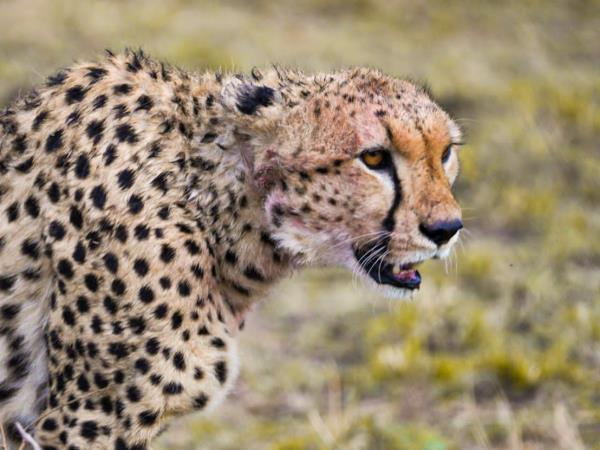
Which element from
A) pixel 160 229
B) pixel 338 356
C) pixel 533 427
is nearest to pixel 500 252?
pixel 338 356

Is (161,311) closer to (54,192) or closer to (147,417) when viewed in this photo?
(147,417)

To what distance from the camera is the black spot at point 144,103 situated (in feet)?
12.2

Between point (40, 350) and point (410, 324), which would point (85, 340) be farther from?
point (410, 324)

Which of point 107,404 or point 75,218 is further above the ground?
point 75,218

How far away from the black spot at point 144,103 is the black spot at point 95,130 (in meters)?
0.12

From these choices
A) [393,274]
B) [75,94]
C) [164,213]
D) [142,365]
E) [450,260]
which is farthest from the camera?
[450,260]

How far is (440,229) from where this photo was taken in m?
3.46

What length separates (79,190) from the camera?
142 inches

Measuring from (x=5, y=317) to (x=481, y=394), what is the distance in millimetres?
2510

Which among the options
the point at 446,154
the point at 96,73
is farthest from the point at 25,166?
the point at 446,154

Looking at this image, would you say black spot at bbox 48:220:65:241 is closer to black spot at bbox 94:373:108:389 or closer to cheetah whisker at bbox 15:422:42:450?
black spot at bbox 94:373:108:389

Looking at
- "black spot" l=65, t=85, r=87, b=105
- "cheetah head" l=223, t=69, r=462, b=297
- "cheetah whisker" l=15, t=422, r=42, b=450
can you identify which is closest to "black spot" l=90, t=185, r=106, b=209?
"black spot" l=65, t=85, r=87, b=105

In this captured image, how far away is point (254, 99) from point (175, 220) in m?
0.42

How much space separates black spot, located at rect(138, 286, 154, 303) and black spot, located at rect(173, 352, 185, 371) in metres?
0.17
